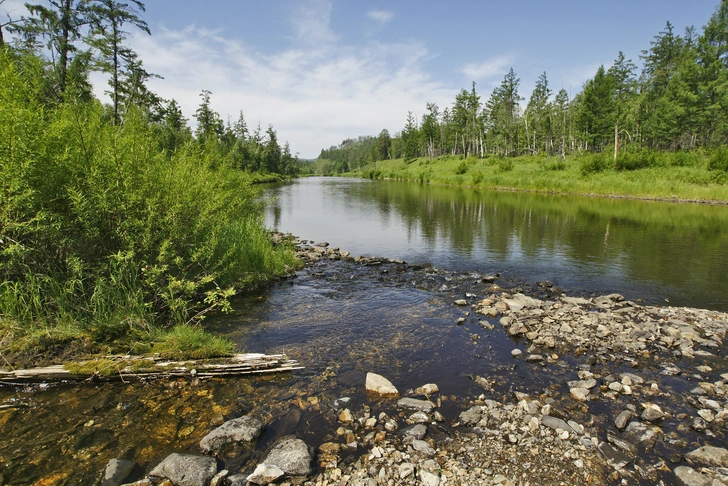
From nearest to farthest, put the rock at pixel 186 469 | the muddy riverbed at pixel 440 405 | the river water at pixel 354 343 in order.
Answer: the rock at pixel 186 469
the muddy riverbed at pixel 440 405
the river water at pixel 354 343

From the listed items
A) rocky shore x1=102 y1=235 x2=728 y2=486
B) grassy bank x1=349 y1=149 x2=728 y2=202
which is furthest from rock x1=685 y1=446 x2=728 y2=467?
grassy bank x1=349 y1=149 x2=728 y2=202

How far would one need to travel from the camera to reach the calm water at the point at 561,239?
16.1 m

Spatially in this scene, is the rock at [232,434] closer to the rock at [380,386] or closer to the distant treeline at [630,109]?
the rock at [380,386]

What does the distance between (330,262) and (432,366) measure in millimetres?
11018

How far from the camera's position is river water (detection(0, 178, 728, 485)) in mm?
6004

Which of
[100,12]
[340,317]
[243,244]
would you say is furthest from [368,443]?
[100,12]

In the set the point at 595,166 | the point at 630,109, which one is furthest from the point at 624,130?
the point at 595,166

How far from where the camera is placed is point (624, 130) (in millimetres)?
70562

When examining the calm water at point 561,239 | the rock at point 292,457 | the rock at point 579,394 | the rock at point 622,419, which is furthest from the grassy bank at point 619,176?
the rock at point 292,457

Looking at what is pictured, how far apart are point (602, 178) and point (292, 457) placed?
63.5m

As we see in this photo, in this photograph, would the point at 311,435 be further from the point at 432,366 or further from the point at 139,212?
the point at 139,212

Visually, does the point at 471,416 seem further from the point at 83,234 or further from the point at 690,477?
the point at 83,234

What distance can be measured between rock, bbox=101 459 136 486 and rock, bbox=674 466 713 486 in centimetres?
781

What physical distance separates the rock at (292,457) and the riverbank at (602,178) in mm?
54898
